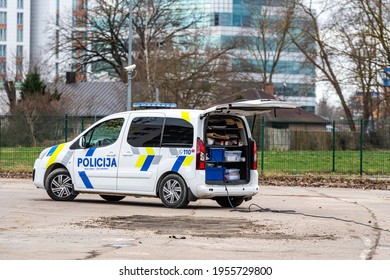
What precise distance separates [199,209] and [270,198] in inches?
159

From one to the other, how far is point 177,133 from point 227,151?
3.59ft

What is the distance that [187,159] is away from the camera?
17016 millimetres

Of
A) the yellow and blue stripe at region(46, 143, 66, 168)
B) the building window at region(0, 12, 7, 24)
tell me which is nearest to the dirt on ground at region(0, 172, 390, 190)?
the yellow and blue stripe at region(46, 143, 66, 168)

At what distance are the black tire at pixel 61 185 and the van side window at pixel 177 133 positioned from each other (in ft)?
8.08

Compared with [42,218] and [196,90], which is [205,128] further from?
[196,90]

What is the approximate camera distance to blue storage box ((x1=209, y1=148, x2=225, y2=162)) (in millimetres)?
17297

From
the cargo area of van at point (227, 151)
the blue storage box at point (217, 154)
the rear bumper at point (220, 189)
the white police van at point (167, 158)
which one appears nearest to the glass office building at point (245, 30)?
the white police van at point (167, 158)

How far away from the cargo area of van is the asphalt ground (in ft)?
2.24

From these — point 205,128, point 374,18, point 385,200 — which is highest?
point 374,18

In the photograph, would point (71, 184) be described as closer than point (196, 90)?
Yes

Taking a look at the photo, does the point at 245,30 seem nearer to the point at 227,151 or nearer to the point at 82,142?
the point at 82,142

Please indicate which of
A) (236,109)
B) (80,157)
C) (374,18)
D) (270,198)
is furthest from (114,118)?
(374,18)

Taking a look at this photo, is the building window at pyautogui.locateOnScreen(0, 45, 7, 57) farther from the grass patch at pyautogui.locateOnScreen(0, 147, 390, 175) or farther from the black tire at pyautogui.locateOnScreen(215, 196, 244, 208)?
the black tire at pyautogui.locateOnScreen(215, 196, 244, 208)

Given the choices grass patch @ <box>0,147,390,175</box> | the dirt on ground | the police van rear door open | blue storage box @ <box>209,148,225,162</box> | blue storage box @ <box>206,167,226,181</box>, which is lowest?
the dirt on ground
